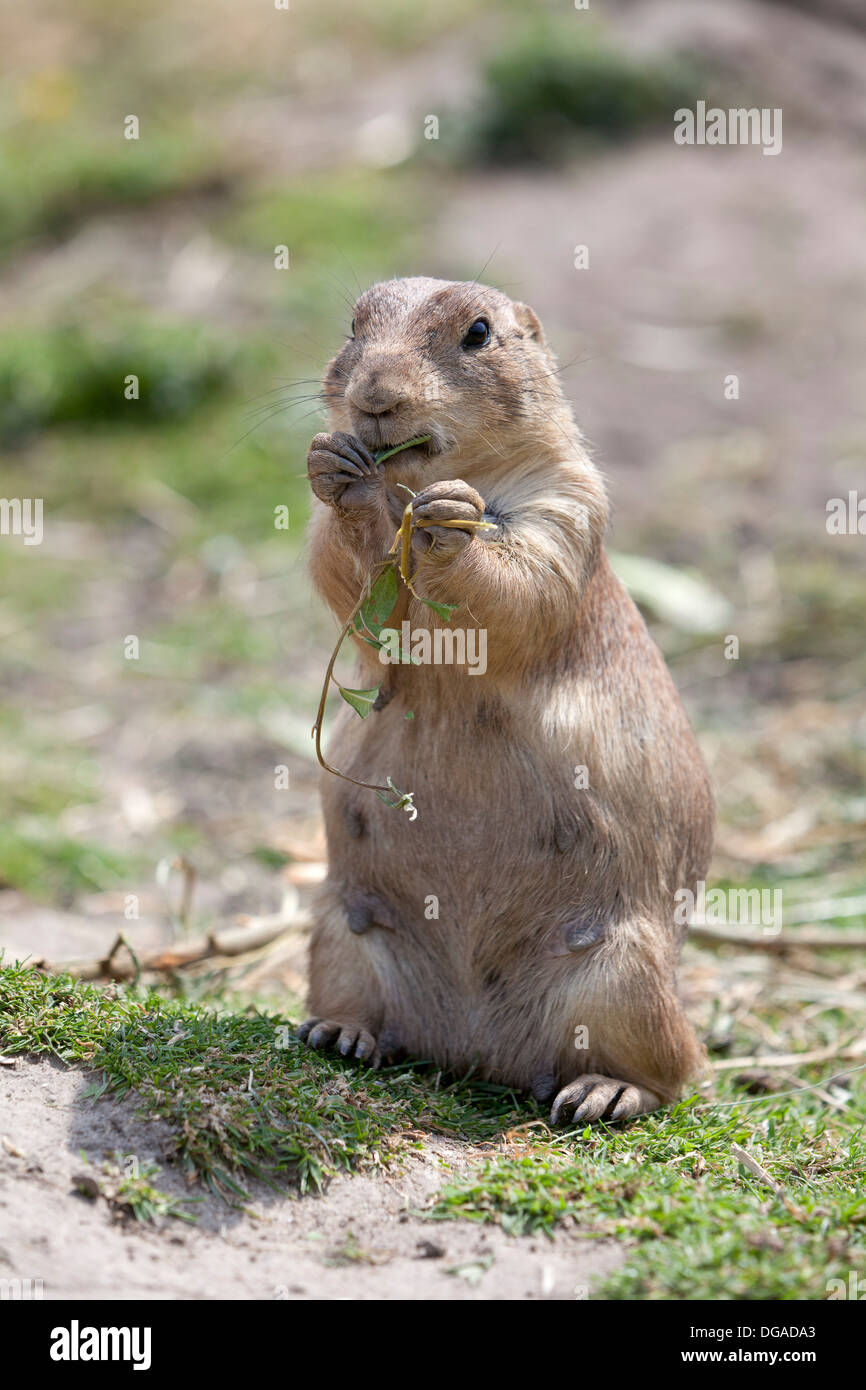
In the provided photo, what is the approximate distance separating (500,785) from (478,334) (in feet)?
5.02

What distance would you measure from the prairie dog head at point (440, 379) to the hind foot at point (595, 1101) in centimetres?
207

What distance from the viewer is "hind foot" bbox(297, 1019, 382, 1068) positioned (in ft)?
16.5

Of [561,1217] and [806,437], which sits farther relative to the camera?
[806,437]

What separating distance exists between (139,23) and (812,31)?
882 centimetres

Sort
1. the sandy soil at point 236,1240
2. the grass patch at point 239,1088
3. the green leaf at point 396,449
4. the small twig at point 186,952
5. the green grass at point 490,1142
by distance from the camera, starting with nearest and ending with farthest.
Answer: the sandy soil at point 236,1240 → the green grass at point 490,1142 → the grass patch at point 239,1088 → the green leaf at point 396,449 → the small twig at point 186,952

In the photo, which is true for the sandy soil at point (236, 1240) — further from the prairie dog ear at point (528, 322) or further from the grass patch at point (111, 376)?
the grass patch at point (111, 376)

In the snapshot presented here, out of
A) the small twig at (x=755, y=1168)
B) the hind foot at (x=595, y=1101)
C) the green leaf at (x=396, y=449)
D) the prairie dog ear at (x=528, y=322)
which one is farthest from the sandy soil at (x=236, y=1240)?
the prairie dog ear at (x=528, y=322)

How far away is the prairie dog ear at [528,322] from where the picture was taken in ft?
18.3

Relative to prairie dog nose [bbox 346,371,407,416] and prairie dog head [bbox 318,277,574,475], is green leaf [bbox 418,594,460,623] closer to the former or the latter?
prairie dog head [bbox 318,277,574,475]

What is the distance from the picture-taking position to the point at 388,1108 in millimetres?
4699

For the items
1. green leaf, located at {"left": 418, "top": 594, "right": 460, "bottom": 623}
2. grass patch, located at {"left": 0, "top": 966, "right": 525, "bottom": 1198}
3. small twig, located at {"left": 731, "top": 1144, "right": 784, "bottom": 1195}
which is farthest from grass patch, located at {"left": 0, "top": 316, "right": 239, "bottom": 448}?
small twig, located at {"left": 731, "top": 1144, "right": 784, "bottom": 1195}

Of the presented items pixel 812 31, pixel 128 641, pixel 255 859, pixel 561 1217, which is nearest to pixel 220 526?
pixel 128 641

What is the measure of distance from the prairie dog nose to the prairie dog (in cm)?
6
